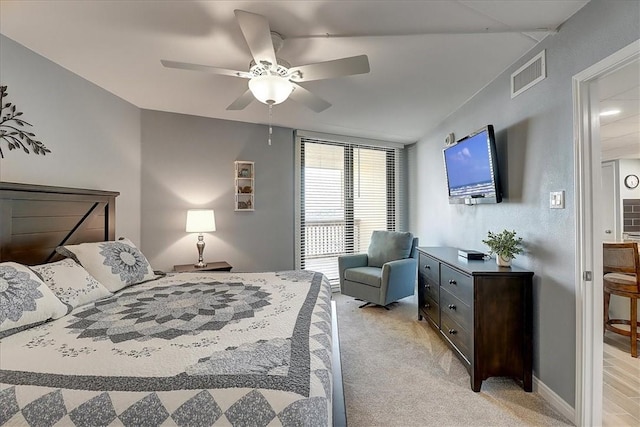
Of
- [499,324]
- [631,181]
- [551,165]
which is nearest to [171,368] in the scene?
[499,324]

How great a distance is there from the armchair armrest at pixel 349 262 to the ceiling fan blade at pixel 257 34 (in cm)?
294

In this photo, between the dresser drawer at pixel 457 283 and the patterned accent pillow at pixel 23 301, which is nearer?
the patterned accent pillow at pixel 23 301

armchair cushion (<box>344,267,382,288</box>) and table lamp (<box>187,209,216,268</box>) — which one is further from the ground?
table lamp (<box>187,209,216,268</box>)

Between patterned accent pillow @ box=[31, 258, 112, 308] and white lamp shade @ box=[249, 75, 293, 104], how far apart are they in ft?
5.31

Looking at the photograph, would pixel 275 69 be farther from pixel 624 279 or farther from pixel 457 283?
pixel 624 279

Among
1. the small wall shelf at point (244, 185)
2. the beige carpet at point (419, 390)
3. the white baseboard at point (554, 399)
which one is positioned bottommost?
the beige carpet at point (419, 390)

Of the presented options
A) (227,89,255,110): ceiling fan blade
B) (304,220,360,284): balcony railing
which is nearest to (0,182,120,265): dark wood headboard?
(227,89,255,110): ceiling fan blade

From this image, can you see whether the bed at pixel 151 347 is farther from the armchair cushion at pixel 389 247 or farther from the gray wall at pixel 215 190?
the armchair cushion at pixel 389 247

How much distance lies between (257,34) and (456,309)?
249cm

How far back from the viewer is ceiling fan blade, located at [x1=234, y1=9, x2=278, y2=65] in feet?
5.00

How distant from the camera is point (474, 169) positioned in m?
2.86

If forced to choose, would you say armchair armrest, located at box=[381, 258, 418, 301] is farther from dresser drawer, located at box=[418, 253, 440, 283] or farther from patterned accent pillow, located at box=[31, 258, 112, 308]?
patterned accent pillow, located at box=[31, 258, 112, 308]

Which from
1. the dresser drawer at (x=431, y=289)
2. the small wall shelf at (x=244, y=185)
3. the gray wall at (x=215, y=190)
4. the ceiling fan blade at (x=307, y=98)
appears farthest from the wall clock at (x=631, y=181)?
the small wall shelf at (x=244, y=185)

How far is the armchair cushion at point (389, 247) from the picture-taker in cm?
422
